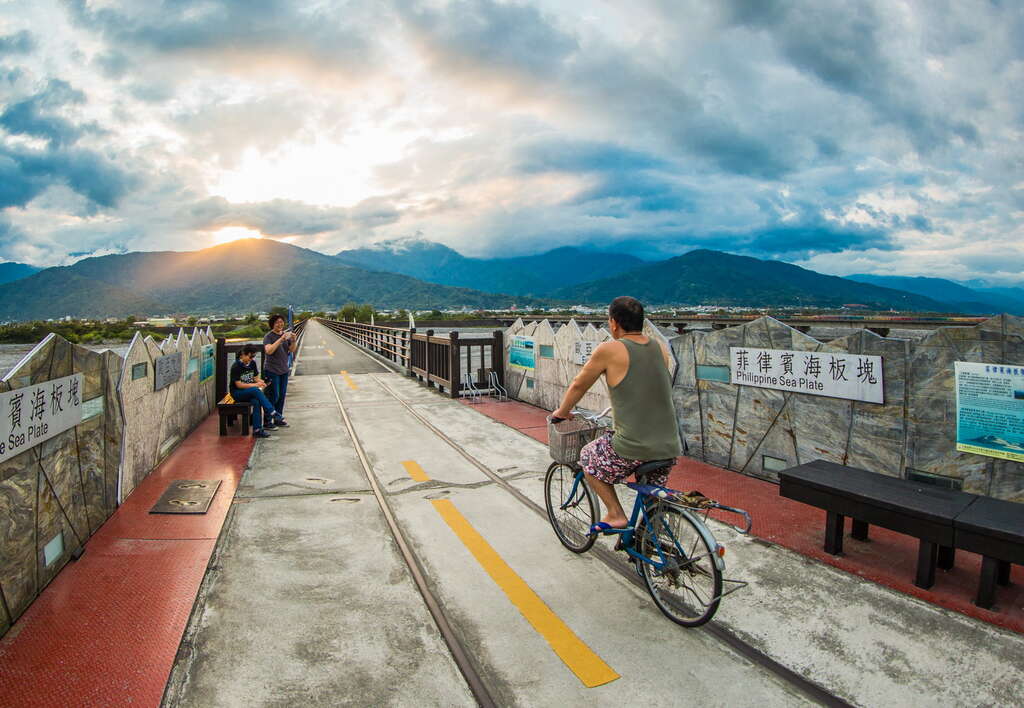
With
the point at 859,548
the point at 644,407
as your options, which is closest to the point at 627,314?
the point at 644,407

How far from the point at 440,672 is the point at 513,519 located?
2.24 meters

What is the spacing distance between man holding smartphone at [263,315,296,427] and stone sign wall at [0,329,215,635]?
2.14m

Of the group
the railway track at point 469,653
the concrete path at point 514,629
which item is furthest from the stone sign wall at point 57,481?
the railway track at point 469,653

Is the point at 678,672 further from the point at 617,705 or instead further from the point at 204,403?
the point at 204,403

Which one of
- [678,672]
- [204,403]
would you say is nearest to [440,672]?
[678,672]

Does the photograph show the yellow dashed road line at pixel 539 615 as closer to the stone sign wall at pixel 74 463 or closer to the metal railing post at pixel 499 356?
the stone sign wall at pixel 74 463

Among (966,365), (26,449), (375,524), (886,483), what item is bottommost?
(375,524)

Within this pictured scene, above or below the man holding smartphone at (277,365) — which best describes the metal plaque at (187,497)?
below

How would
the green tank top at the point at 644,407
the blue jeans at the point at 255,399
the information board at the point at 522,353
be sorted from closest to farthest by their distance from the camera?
the green tank top at the point at 644,407 < the blue jeans at the point at 255,399 < the information board at the point at 522,353

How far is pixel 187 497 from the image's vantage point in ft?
18.4

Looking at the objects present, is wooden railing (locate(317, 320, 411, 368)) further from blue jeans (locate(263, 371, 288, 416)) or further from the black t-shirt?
the black t-shirt

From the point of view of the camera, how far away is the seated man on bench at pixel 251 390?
849cm

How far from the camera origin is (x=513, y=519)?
5055 millimetres

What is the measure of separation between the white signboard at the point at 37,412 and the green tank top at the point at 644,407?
347 centimetres
